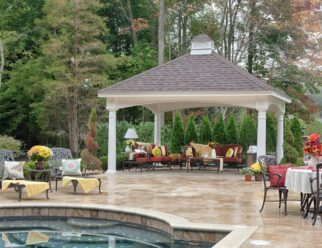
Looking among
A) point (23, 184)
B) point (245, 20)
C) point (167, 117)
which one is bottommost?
point (23, 184)

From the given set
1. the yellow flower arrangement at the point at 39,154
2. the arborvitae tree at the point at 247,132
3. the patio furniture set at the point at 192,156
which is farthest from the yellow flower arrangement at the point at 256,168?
the arborvitae tree at the point at 247,132

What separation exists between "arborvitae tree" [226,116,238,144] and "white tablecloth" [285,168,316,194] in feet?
38.1

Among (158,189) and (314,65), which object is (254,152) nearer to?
(158,189)

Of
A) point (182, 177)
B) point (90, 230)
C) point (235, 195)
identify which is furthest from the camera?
point (182, 177)

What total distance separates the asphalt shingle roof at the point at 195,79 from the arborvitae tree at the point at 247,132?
3.03 m

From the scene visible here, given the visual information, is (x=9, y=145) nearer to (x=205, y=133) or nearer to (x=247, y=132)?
(x=205, y=133)

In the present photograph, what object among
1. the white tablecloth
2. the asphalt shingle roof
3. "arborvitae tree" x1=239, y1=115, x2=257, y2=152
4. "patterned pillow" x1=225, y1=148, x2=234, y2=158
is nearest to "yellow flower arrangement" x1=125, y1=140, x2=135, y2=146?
the asphalt shingle roof

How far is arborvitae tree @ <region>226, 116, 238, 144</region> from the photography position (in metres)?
20.3

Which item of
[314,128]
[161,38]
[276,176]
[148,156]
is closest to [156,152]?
[148,156]

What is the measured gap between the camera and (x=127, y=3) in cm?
2984

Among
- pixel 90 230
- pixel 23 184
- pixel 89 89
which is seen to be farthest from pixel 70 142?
pixel 90 230

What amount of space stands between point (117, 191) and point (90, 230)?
319cm

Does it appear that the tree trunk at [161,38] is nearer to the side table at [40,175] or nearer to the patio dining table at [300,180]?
the side table at [40,175]

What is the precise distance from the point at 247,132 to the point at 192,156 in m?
3.28
